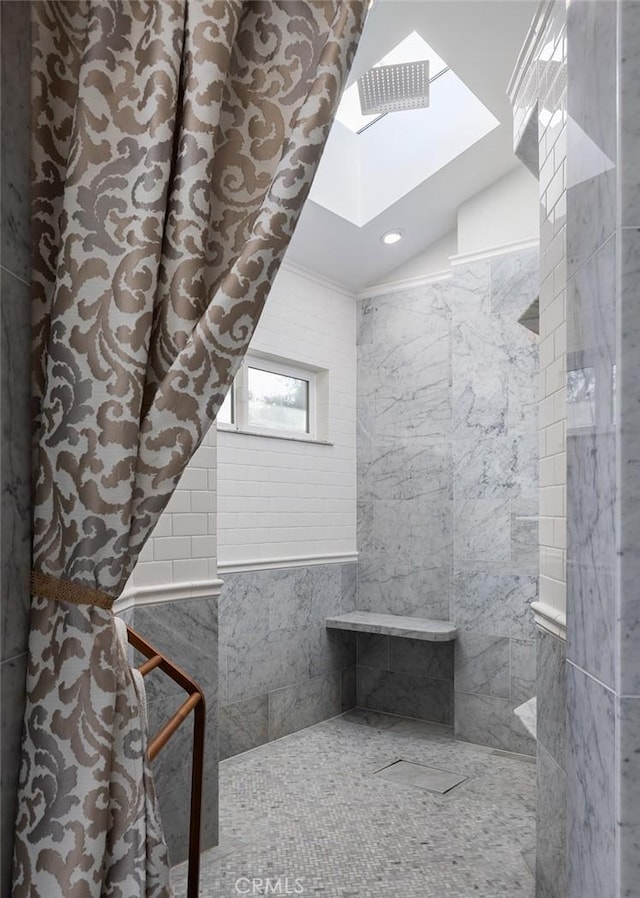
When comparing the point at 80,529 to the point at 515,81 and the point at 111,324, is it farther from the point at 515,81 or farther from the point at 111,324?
the point at 515,81

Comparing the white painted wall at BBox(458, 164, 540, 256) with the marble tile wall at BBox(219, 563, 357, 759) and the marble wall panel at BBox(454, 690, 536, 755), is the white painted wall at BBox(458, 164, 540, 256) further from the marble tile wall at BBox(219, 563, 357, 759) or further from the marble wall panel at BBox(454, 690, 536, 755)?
the marble wall panel at BBox(454, 690, 536, 755)

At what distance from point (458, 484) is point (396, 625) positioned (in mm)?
891

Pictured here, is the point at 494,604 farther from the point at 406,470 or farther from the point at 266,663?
the point at 266,663

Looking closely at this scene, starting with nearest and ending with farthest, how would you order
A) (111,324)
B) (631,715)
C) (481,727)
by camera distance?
(631,715) → (111,324) → (481,727)

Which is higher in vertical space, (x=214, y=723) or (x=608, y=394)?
(x=608, y=394)

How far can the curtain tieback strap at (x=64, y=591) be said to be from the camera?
96 cm

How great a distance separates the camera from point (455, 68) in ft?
9.91

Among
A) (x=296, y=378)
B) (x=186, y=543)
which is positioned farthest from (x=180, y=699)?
(x=296, y=378)

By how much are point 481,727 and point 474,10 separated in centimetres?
337

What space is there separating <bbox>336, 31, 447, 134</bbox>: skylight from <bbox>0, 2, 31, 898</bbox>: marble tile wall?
240 cm

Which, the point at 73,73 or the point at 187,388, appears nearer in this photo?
the point at 187,388

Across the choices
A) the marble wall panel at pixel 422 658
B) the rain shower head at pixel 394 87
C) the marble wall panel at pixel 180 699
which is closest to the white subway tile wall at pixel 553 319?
the rain shower head at pixel 394 87

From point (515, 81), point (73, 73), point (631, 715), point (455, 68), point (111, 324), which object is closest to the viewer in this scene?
point (631, 715)

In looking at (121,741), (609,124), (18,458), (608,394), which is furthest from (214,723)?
(609,124)
